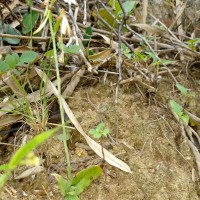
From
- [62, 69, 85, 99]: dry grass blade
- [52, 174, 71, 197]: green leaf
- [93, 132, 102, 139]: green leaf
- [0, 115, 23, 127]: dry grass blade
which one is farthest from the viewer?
[62, 69, 85, 99]: dry grass blade

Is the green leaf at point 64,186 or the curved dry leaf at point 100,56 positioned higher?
the curved dry leaf at point 100,56

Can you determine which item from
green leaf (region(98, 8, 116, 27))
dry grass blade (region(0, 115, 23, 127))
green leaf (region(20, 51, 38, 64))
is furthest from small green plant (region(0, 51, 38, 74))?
green leaf (region(98, 8, 116, 27))

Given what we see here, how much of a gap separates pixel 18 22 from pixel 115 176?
765 millimetres

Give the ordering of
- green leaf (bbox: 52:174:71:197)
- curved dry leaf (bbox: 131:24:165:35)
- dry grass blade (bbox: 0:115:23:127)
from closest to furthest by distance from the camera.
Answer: green leaf (bbox: 52:174:71:197), dry grass blade (bbox: 0:115:23:127), curved dry leaf (bbox: 131:24:165:35)

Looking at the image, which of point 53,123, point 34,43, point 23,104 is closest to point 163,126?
point 53,123

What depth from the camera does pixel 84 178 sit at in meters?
1.15

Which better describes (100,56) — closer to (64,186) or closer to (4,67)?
(4,67)

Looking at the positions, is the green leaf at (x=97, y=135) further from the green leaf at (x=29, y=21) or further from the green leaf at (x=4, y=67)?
the green leaf at (x=29, y=21)

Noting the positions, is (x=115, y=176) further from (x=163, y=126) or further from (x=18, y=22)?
(x=18, y=22)

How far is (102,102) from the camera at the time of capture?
1.47 m

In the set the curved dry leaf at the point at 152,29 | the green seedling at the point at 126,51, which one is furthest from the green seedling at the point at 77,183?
the curved dry leaf at the point at 152,29

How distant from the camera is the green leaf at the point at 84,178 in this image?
1109 mm

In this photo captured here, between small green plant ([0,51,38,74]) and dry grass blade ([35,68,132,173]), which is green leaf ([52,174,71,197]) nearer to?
dry grass blade ([35,68,132,173])

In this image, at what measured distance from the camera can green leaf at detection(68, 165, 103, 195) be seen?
1109 millimetres
